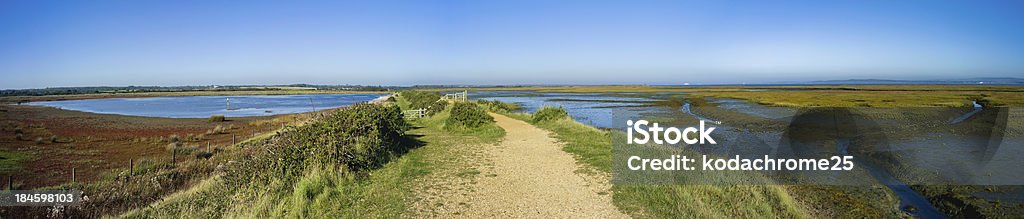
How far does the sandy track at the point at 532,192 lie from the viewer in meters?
6.66

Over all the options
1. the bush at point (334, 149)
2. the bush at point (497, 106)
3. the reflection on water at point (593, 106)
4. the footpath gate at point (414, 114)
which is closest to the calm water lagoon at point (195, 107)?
the bush at point (497, 106)

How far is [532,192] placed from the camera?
782cm

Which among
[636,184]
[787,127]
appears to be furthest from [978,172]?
[787,127]

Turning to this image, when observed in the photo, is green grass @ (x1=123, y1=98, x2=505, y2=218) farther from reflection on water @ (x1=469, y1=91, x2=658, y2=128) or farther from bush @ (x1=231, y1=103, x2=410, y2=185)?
reflection on water @ (x1=469, y1=91, x2=658, y2=128)

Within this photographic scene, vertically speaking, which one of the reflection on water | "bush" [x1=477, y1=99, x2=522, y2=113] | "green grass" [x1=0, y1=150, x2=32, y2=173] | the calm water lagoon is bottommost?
"green grass" [x1=0, y1=150, x2=32, y2=173]

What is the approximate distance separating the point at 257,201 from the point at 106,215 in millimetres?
4324

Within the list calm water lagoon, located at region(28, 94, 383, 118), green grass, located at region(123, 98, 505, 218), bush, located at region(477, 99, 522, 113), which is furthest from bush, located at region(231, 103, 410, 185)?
calm water lagoon, located at region(28, 94, 383, 118)

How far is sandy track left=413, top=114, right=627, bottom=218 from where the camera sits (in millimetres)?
6656

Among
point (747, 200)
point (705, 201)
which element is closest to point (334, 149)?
point (705, 201)

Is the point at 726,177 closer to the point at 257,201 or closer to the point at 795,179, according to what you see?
the point at 795,179

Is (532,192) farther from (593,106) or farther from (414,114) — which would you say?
(593,106)

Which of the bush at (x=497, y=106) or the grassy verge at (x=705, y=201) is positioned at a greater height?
the bush at (x=497, y=106)

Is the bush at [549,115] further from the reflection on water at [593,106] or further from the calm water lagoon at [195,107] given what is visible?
the calm water lagoon at [195,107]

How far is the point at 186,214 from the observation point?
7.71 m
